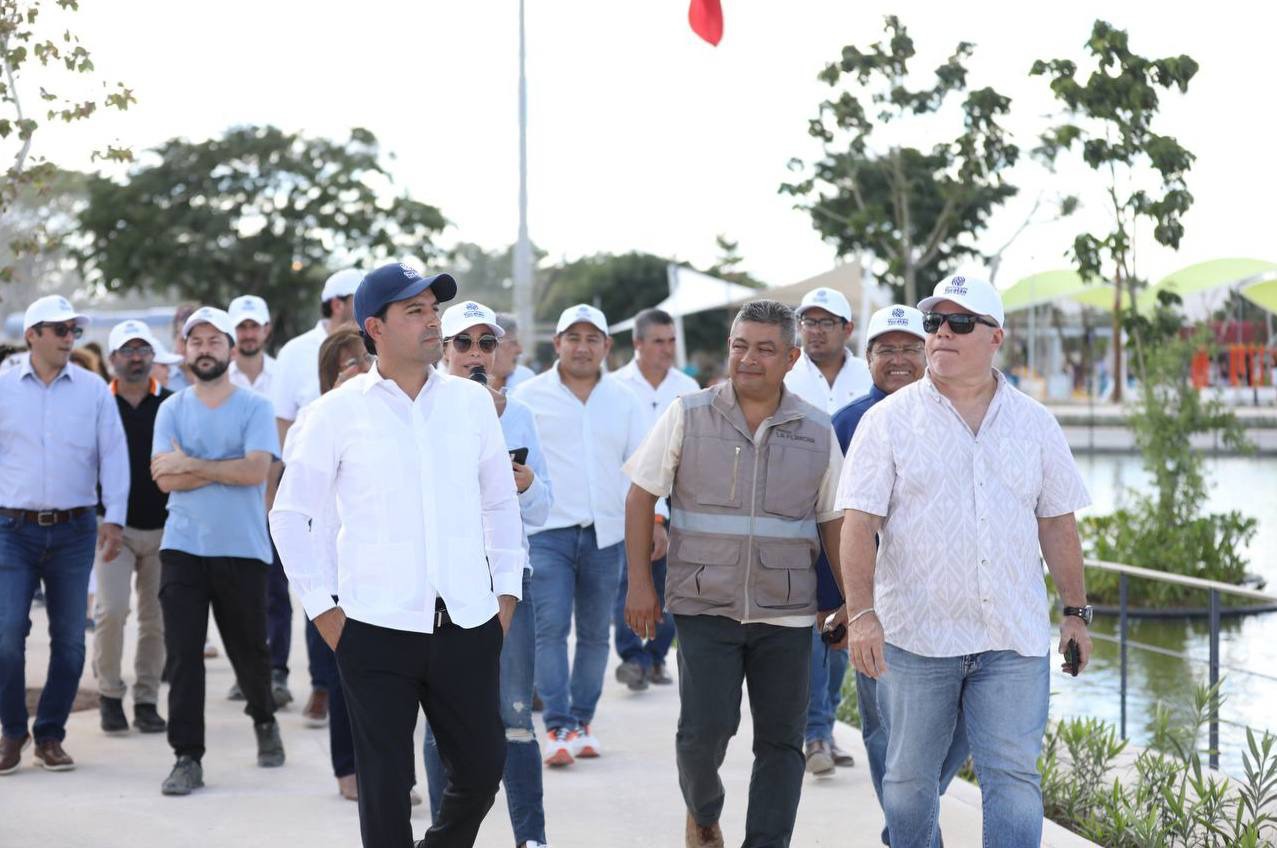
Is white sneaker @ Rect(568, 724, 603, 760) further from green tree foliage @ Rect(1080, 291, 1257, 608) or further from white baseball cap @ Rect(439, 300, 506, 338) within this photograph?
green tree foliage @ Rect(1080, 291, 1257, 608)

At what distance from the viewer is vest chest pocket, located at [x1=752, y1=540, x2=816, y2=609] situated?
5496mm

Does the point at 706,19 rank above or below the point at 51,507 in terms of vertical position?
above

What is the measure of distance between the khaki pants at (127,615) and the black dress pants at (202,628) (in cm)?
106

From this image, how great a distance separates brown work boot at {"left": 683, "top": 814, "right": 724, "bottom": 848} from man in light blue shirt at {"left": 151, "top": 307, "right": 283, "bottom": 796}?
239 centimetres

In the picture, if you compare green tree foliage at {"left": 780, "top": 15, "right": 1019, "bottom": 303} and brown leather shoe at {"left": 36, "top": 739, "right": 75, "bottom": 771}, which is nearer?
brown leather shoe at {"left": 36, "top": 739, "right": 75, "bottom": 771}

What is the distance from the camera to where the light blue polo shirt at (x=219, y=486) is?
7094 mm

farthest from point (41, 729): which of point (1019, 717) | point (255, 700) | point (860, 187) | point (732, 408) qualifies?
point (860, 187)

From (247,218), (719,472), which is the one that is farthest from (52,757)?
(247,218)

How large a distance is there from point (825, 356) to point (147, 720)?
3.84 metres

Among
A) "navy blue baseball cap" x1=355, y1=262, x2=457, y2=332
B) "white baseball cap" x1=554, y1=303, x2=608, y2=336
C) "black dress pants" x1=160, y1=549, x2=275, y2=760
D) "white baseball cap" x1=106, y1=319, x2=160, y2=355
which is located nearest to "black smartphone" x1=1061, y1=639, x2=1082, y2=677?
"navy blue baseball cap" x1=355, y1=262, x2=457, y2=332

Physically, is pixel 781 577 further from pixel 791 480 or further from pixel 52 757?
pixel 52 757

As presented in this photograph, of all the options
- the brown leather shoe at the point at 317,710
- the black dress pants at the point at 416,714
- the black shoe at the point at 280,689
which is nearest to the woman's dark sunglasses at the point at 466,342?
the black dress pants at the point at 416,714

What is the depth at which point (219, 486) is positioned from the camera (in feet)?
23.5

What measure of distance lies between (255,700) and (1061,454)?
163 inches
